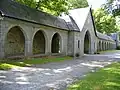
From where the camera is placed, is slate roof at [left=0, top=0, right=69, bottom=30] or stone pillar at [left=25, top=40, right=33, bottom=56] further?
stone pillar at [left=25, top=40, right=33, bottom=56]

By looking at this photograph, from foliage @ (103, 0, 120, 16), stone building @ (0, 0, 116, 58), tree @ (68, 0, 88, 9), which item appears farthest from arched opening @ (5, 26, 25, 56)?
tree @ (68, 0, 88, 9)

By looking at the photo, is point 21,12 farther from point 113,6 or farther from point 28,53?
point 113,6

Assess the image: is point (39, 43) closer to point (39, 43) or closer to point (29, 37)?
point (39, 43)

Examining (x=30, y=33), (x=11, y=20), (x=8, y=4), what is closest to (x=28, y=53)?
(x=30, y=33)

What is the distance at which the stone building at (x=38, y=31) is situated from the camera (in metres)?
17.1

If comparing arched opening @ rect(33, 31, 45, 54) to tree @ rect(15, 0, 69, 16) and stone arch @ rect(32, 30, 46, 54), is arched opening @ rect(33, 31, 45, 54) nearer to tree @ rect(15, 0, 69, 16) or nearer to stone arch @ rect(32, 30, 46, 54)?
stone arch @ rect(32, 30, 46, 54)

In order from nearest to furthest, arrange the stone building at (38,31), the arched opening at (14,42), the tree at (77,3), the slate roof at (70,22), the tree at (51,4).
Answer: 1. the stone building at (38,31)
2. the arched opening at (14,42)
3. the slate roof at (70,22)
4. the tree at (51,4)
5. the tree at (77,3)

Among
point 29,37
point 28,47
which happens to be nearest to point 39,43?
point 29,37

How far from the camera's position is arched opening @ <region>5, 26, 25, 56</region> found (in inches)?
824

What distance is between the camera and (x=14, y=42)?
21859mm

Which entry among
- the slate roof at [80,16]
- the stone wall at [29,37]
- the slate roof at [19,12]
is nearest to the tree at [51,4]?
the slate roof at [80,16]

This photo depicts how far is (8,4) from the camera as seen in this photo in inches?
715

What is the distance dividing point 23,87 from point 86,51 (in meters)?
29.2

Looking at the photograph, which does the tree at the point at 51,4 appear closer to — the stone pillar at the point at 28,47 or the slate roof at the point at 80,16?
the slate roof at the point at 80,16
